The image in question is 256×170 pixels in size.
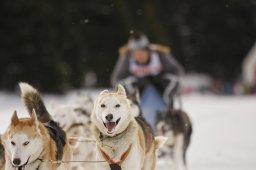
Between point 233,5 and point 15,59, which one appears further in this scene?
point 233,5

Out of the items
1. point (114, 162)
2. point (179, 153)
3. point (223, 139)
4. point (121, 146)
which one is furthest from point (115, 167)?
point (223, 139)

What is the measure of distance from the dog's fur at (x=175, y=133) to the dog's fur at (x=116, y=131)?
284 cm

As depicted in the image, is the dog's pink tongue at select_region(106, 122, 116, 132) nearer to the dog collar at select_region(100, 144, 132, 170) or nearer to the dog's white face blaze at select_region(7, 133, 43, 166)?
the dog collar at select_region(100, 144, 132, 170)

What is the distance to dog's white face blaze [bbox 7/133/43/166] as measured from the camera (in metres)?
5.34

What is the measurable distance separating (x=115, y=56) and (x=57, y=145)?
89.7 ft

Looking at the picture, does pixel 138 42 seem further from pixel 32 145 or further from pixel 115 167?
pixel 32 145

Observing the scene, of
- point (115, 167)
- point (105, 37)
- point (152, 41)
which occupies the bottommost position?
point (115, 167)

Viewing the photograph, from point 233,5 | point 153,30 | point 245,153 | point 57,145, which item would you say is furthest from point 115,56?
point 57,145

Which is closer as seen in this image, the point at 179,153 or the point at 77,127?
the point at 77,127

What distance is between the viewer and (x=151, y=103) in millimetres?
9836

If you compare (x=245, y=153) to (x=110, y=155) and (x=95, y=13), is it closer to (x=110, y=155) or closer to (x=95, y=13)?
(x=110, y=155)

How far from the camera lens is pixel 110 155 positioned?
605cm

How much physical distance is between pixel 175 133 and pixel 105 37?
2527cm

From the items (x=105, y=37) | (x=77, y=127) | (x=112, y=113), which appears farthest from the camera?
(x=105, y=37)
